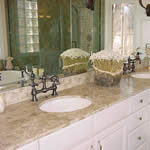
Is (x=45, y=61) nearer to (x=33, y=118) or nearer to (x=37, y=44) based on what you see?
(x=37, y=44)

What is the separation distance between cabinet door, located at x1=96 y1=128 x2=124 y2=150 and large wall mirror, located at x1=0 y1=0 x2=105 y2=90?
2.52 feet

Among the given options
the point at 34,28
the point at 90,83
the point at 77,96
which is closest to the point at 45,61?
the point at 34,28

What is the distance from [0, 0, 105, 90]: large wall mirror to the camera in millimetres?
1602

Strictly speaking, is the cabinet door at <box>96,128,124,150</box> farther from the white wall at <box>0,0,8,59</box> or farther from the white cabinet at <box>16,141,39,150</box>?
the white wall at <box>0,0,8,59</box>

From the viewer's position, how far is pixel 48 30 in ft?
6.08

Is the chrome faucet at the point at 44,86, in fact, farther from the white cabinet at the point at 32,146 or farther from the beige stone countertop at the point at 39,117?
the white cabinet at the point at 32,146

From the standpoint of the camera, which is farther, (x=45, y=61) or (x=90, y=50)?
(x=90, y=50)

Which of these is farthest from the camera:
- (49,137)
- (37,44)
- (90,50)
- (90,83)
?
(90,50)

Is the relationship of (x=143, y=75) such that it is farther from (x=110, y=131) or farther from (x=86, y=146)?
(x=86, y=146)

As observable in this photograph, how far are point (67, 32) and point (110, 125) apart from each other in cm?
100

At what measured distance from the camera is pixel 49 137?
3.66 ft

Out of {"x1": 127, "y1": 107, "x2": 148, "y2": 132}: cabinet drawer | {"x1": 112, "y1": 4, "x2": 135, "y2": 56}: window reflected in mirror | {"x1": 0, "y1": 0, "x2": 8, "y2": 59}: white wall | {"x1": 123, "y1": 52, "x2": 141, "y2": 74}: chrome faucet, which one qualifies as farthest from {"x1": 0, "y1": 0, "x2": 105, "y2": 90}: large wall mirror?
{"x1": 127, "y1": 107, "x2": 148, "y2": 132}: cabinet drawer

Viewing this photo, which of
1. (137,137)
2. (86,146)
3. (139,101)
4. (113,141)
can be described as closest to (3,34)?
(86,146)

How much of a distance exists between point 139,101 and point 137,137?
35cm
